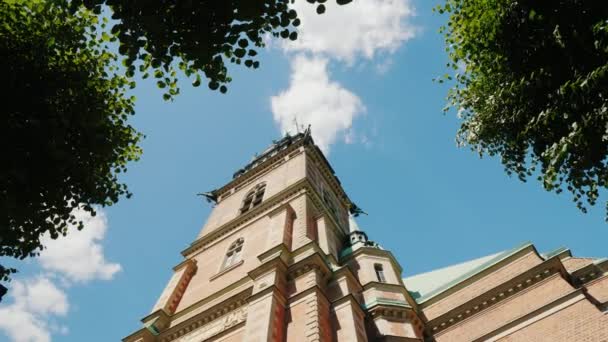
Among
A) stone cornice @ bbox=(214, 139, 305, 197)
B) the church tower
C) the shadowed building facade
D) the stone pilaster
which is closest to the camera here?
the stone pilaster

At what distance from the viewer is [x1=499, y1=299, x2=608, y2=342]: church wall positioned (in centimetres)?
1284

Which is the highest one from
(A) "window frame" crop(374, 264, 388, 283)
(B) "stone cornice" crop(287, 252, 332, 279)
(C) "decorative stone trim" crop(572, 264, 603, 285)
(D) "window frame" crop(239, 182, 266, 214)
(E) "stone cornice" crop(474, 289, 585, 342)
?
(D) "window frame" crop(239, 182, 266, 214)

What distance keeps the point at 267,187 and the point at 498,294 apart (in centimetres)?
1905

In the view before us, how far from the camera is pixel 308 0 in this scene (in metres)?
8.73

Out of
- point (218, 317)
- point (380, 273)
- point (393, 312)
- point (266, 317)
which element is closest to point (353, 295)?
point (393, 312)

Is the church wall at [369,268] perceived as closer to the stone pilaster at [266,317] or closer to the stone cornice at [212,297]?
the stone cornice at [212,297]

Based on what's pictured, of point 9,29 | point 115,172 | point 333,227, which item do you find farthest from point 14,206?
point 333,227

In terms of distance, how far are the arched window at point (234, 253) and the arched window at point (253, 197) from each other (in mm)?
4762

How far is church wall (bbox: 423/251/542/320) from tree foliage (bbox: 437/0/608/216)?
6535 mm

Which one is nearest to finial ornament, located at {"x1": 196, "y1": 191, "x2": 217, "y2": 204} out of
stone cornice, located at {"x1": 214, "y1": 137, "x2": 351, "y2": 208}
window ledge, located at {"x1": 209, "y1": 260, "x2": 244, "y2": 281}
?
stone cornice, located at {"x1": 214, "y1": 137, "x2": 351, "y2": 208}

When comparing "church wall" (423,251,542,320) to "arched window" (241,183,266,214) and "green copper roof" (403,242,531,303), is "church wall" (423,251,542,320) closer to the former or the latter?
"green copper roof" (403,242,531,303)

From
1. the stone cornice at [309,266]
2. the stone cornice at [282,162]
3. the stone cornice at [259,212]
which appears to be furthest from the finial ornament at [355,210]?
the stone cornice at [309,266]

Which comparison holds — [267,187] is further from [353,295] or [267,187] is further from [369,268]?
[353,295]

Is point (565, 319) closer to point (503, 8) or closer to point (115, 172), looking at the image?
point (503, 8)
